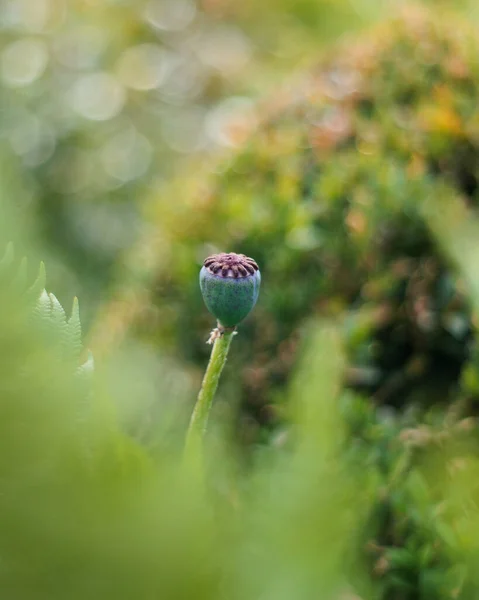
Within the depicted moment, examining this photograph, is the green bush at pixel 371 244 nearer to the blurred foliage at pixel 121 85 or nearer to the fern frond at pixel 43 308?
the fern frond at pixel 43 308

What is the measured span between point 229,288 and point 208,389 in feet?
0.23

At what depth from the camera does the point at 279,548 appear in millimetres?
251

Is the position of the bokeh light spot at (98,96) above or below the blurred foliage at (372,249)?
above

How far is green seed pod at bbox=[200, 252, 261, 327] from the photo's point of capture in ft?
1.62

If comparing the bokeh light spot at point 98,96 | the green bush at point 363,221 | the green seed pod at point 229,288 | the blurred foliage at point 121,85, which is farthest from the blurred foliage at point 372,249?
the bokeh light spot at point 98,96

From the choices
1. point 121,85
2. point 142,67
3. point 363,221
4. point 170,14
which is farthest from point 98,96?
point 363,221

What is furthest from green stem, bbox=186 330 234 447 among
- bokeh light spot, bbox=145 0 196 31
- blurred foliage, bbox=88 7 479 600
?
bokeh light spot, bbox=145 0 196 31

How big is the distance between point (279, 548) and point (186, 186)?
4.33 feet

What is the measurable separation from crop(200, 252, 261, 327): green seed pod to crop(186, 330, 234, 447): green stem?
0.01 metres

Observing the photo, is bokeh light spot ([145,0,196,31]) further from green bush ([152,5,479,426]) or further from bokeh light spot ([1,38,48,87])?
green bush ([152,5,479,426])

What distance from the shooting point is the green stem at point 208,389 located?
1.50 feet

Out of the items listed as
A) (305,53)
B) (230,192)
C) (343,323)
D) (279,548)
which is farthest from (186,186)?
(279,548)

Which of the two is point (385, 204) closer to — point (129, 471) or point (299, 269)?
point (299, 269)

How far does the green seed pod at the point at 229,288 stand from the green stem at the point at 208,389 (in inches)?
0.5
